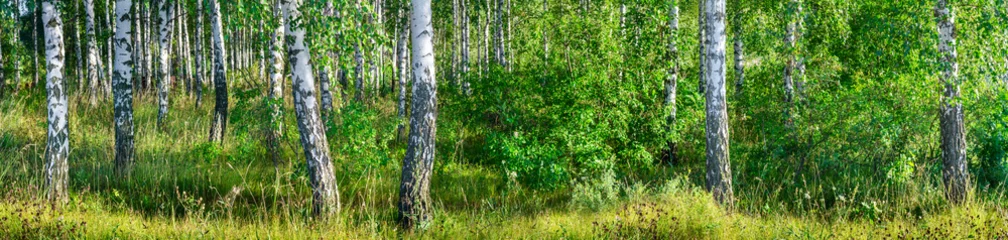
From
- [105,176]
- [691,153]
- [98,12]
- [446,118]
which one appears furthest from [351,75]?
[98,12]

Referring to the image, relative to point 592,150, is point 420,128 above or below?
above

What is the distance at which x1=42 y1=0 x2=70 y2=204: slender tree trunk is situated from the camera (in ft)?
21.1

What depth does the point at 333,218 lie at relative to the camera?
605cm

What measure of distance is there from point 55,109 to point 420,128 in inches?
152

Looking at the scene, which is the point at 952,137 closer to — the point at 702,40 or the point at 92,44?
the point at 702,40

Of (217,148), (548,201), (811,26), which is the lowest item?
(548,201)

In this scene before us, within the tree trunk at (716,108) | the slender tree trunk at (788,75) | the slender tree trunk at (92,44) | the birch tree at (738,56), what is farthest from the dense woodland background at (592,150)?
the slender tree trunk at (92,44)

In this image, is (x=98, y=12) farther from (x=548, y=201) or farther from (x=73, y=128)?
(x=548, y=201)

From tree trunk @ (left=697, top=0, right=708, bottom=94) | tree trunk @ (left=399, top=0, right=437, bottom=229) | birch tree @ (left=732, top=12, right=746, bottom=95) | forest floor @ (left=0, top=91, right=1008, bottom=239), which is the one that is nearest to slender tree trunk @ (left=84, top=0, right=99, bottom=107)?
forest floor @ (left=0, top=91, right=1008, bottom=239)

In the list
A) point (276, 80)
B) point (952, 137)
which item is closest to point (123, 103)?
point (276, 80)

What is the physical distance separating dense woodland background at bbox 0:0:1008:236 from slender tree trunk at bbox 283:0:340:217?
0.09 metres

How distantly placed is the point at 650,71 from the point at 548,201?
2819mm

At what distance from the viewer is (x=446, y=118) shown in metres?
10.6

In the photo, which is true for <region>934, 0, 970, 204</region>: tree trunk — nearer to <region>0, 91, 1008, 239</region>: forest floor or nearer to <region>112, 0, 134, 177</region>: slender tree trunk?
<region>0, 91, 1008, 239</region>: forest floor
